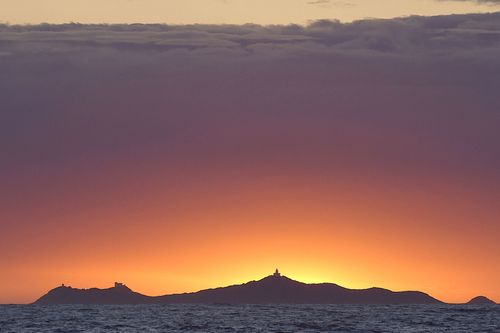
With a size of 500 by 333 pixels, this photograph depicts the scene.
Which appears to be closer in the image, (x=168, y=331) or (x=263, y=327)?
(x=168, y=331)

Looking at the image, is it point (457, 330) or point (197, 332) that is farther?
point (457, 330)

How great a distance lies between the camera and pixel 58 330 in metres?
114

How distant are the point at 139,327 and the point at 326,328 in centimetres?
1939

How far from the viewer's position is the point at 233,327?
125500 millimetres

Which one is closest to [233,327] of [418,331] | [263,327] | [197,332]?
[263,327]

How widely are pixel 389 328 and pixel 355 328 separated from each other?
3659mm

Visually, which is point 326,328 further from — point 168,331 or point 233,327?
point 168,331

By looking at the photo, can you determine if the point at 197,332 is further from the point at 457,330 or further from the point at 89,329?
the point at 457,330

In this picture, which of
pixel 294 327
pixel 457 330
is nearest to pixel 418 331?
pixel 457 330

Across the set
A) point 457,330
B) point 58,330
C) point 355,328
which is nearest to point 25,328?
point 58,330

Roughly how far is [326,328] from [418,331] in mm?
11094

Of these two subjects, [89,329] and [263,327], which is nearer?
[89,329]

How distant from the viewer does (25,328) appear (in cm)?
11931

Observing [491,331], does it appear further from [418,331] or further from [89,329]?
[89,329]
